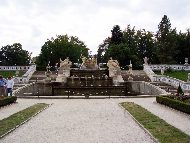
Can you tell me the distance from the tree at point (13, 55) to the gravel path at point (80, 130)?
293 feet

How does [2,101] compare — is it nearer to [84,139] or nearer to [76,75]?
[84,139]

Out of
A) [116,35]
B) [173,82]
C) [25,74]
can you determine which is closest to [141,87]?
[173,82]

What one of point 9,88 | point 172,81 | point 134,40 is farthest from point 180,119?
point 134,40

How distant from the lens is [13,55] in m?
109

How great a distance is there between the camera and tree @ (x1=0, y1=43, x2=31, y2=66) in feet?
353

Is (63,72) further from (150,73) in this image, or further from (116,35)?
(116,35)

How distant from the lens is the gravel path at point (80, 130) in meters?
12.9

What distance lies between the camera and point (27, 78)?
52.6 metres

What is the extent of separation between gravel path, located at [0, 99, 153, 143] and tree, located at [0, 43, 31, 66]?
3517 inches

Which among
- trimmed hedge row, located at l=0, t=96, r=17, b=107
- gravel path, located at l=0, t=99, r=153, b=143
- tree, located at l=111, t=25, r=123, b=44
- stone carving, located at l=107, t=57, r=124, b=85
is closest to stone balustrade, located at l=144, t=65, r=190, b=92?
stone carving, located at l=107, t=57, r=124, b=85

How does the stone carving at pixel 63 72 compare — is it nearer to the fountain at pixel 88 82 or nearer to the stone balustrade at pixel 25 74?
the fountain at pixel 88 82

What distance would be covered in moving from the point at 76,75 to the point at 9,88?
23.7 m

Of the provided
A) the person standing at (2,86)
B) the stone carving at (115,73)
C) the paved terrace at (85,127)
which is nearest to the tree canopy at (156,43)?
the stone carving at (115,73)

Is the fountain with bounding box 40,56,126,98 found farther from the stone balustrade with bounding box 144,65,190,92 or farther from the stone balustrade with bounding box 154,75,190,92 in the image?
the stone balustrade with bounding box 154,75,190,92
